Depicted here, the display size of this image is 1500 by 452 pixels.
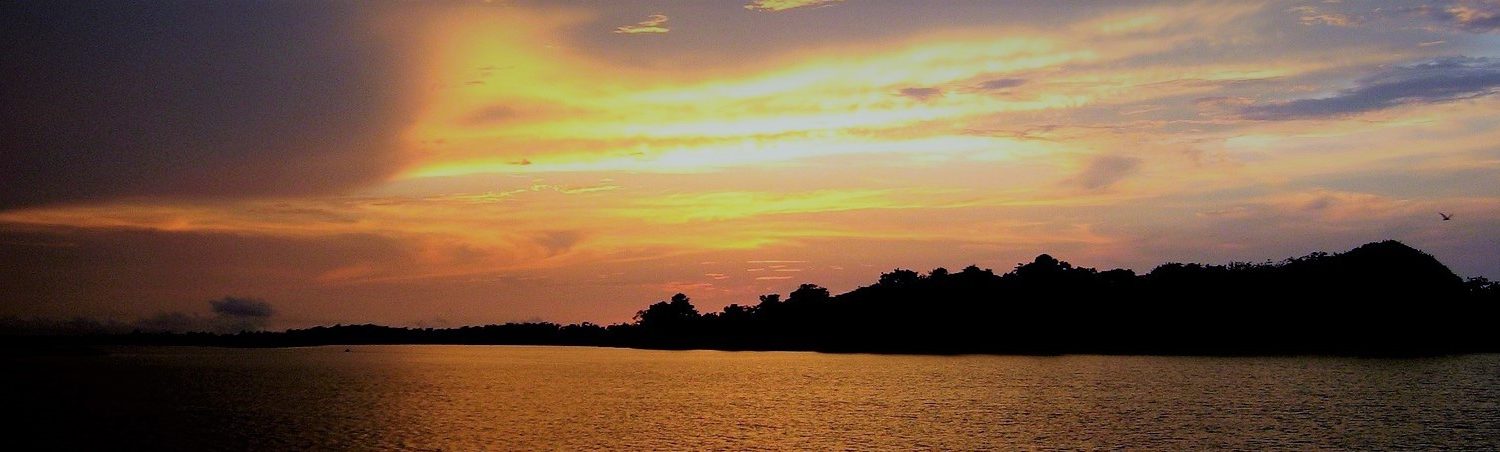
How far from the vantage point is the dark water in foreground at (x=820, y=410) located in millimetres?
72750

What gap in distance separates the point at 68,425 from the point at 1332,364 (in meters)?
140

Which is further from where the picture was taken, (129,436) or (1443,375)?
(1443,375)

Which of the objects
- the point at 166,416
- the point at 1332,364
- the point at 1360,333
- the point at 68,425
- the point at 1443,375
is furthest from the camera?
the point at 1360,333

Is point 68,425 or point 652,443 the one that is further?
point 68,425

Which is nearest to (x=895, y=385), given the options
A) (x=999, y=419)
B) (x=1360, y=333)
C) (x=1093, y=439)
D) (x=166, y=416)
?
(x=999, y=419)

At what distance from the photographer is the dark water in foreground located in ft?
239

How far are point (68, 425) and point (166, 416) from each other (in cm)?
975

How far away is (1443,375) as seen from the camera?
120 m

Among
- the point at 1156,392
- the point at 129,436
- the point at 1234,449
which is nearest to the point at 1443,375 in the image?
the point at 1156,392

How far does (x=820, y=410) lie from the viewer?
95500 mm

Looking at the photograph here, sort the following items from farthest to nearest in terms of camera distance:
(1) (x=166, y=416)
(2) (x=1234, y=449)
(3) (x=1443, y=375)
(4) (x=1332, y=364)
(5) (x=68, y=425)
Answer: (4) (x=1332, y=364) → (3) (x=1443, y=375) → (1) (x=166, y=416) → (5) (x=68, y=425) → (2) (x=1234, y=449)

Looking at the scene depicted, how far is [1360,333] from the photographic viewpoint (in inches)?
7854

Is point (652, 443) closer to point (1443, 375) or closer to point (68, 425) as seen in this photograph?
point (68, 425)

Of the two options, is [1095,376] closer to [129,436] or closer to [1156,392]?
[1156,392]
